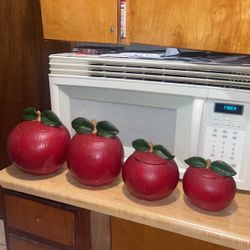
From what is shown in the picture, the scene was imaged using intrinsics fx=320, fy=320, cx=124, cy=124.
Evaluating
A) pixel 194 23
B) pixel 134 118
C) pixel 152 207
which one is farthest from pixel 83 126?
pixel 194 23

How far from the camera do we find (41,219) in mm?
867

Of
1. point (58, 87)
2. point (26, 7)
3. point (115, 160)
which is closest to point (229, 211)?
point (115, 160)

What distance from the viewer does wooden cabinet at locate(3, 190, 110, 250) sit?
84 cm

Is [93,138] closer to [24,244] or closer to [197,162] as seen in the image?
[197,162]

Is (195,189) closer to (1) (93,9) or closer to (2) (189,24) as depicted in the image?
(2) (189,24)

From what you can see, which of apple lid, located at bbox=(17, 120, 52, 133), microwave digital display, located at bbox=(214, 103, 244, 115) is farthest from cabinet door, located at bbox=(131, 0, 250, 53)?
apple lid, located at bbox=(17, 120, 52, 133)

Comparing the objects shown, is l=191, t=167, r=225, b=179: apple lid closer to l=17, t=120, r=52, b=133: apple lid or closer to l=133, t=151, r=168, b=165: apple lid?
l=133, t=151, r=168, b=165: apple lid

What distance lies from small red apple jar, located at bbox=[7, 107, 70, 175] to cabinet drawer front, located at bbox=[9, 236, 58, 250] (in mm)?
209

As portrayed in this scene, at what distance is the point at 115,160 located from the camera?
0.80m

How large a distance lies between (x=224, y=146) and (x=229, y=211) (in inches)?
6.1

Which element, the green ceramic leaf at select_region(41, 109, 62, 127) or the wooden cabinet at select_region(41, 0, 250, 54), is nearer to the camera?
the wooden cabinet at select_region(41, 0, 250, 54)

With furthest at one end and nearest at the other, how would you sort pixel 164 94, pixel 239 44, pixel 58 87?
pixel 58 87
pixel 164 94
pixel 239 44

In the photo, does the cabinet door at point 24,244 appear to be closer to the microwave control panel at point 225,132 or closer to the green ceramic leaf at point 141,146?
the green ceramic leaf at point 141,146

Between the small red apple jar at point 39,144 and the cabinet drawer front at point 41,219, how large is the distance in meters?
0.10
